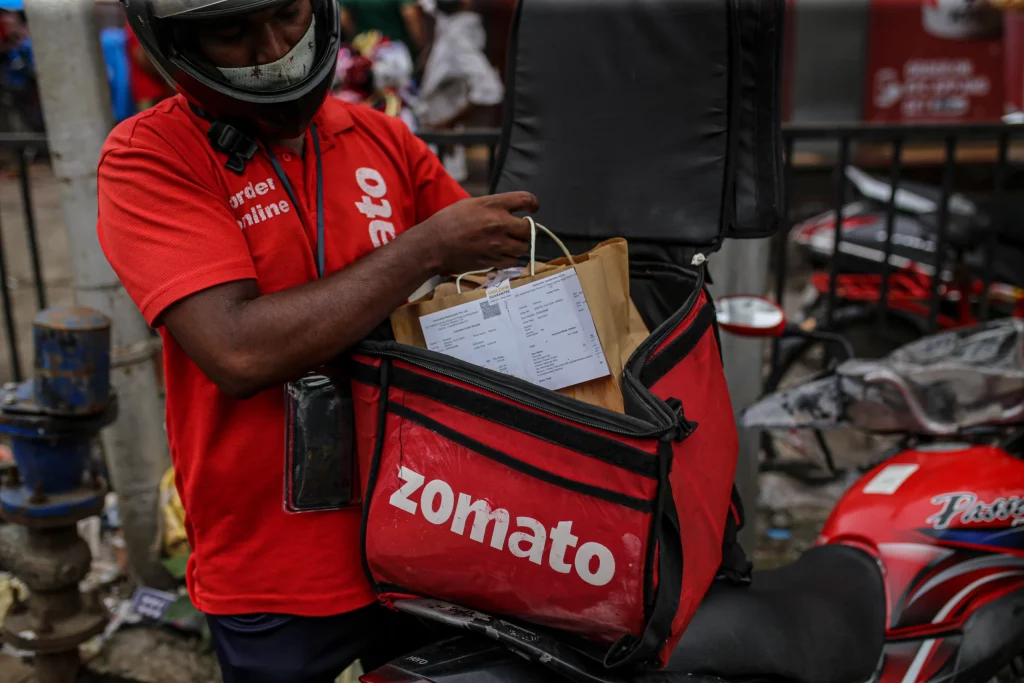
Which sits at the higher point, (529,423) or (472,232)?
(472,232)

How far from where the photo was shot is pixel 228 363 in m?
1.32

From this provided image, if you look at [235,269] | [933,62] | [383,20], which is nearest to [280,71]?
[235,269]

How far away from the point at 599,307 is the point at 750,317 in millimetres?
837

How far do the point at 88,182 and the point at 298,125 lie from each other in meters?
1.64

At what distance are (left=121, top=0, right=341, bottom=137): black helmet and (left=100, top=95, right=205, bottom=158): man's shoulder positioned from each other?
38mm

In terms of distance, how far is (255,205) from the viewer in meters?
1.47

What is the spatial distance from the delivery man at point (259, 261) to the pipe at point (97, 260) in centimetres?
137

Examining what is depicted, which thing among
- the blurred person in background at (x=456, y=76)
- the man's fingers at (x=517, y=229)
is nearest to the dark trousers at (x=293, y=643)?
the man's fingers at (x=517, y=229)

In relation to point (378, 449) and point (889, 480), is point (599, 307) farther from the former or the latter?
point (889, 480)

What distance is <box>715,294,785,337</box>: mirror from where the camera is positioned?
2.07 meters

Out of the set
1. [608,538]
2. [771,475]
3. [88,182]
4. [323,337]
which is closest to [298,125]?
[323,337]

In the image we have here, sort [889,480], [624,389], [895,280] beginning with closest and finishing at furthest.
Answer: [624,389] → [889,480] → [895,280]

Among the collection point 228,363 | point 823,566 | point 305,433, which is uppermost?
point 228,363

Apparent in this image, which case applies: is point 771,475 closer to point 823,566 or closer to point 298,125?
point 823,566
